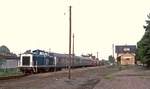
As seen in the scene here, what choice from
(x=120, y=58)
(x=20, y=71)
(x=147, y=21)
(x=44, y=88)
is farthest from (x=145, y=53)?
(x=120, y=58)

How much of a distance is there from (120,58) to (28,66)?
106710 millimetres

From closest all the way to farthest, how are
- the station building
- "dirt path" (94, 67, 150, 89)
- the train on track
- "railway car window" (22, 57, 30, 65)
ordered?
1. "dirt path" (94, 67, 150, 89)
2. the train on track
3. "railway car window" (22, 57, 30, 65)
4. the station building

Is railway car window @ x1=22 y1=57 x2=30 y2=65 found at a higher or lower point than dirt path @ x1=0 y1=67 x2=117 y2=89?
higher

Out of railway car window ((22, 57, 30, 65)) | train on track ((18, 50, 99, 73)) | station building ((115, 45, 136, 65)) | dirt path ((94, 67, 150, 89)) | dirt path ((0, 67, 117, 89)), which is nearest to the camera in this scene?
dirt path ((0, 67, 117, 89))

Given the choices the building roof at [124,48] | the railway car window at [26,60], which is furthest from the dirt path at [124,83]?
the building roof at [124,48]

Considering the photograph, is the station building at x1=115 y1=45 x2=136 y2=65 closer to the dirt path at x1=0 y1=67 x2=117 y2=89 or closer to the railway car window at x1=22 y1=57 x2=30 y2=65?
the railway car window at x1=22 y1=57 x2=30 y2=65

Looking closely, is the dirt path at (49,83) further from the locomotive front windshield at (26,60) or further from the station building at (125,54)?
the station building at (125,54)

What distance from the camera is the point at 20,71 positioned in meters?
59.8

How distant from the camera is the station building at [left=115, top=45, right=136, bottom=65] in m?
156

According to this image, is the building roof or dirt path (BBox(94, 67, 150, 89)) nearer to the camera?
dirt path (BBox(94, 67, 150, 89))

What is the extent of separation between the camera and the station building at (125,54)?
156 m

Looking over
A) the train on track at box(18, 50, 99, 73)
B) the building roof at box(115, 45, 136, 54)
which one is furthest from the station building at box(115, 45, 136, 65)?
the train on track at box(18, 50, 99, 73)

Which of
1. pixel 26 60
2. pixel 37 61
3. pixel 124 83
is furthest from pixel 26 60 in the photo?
pixel 124 83

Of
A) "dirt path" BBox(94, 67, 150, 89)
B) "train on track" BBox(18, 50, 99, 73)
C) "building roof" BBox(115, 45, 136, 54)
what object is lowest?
"dirt path" BBox(94, 67, 150, 89)
